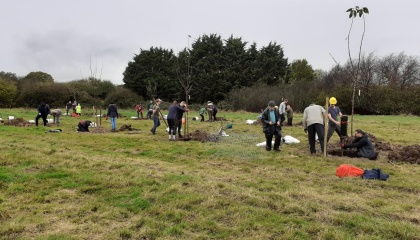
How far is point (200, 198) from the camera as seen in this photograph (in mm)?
5871

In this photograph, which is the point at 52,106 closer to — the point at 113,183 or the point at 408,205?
the point at 113,183

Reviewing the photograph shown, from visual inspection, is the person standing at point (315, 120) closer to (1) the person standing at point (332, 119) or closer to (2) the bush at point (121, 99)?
(1) the person standing at point (332, 119)

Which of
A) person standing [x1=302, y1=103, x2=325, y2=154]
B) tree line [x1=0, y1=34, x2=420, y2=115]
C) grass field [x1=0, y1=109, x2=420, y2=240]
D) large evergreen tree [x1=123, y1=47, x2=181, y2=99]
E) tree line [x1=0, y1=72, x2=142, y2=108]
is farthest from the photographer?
large evergreen tree [x1=123, y1=47, x2=181, y2=99]

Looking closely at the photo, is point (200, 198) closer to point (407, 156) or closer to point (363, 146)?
point (363, 146)

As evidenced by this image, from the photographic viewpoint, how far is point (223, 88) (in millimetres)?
48969

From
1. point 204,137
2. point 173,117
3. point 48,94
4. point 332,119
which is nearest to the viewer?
point 332,119

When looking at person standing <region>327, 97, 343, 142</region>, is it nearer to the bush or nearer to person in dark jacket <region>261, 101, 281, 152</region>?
person in dark jacket <region>261, 101, 281, 152</region>

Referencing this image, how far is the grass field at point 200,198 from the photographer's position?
468 centimetres

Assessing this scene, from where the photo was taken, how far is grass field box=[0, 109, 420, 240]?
4.68 metres

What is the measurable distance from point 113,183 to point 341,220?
420cm

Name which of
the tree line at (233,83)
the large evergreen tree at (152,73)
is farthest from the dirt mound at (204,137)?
the large evergreen tree at (152,73)

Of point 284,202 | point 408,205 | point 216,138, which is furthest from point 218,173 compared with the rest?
point 216,138

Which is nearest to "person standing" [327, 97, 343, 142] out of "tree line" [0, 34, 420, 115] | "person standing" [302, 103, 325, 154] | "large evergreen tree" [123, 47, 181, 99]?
"person standing" [302, 103, 325, 154]

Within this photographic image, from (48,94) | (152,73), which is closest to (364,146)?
(48,94)
